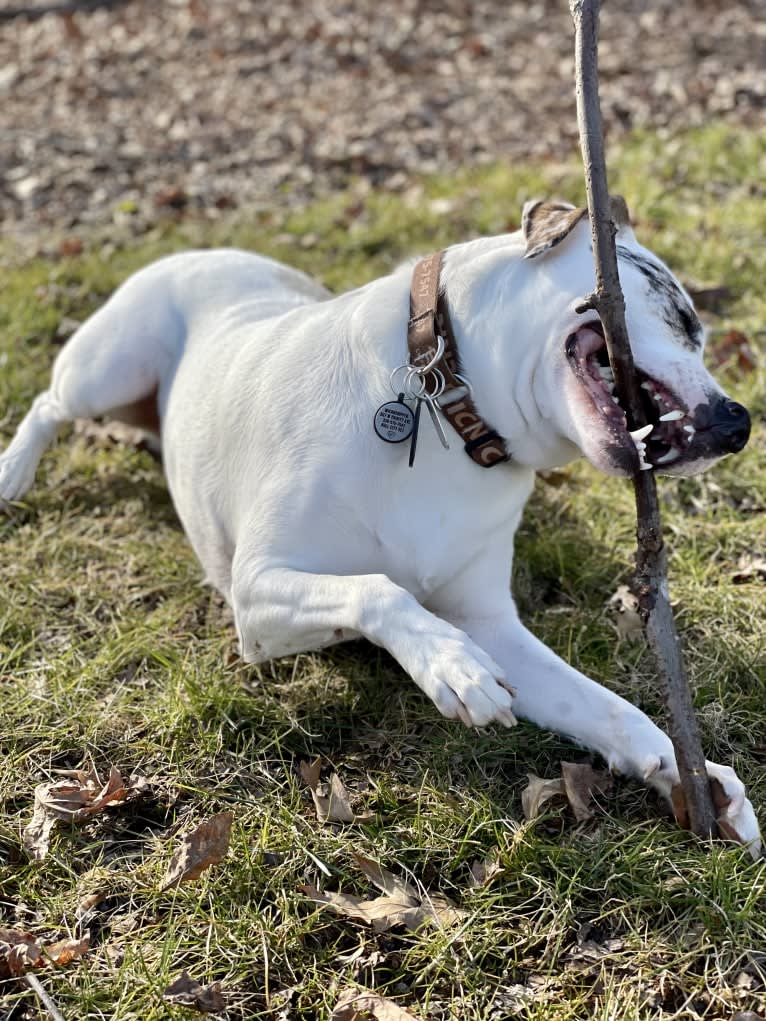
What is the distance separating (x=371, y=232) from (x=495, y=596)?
134 inches

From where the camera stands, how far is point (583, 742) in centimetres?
296

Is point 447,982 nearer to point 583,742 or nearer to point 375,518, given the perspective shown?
point 583,742

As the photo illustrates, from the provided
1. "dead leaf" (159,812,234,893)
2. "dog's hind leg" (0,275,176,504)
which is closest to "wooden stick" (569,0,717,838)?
"dead leaf" (159,812,234,893)

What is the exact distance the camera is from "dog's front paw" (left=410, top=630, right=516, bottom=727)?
7.96 feet

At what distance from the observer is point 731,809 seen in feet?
8.62

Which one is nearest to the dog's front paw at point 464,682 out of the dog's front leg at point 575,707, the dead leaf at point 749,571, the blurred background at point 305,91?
the dog's front leg at point 575,707

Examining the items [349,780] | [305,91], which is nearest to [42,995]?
[349,780]

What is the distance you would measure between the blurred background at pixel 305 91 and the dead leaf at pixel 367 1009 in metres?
5.37

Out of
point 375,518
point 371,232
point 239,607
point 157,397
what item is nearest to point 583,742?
point 375,518

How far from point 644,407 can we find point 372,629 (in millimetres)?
833

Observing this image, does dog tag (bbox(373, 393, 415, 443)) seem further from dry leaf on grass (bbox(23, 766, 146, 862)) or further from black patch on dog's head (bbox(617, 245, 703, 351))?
dry leaf on grass (bbox(23, 766, 146, 862))

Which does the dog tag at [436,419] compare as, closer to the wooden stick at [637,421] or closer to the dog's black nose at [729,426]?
the wooden stick at [637,421]

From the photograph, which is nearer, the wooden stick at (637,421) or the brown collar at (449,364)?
the wooden stick at (637,421)

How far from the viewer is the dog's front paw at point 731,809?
102 inches
